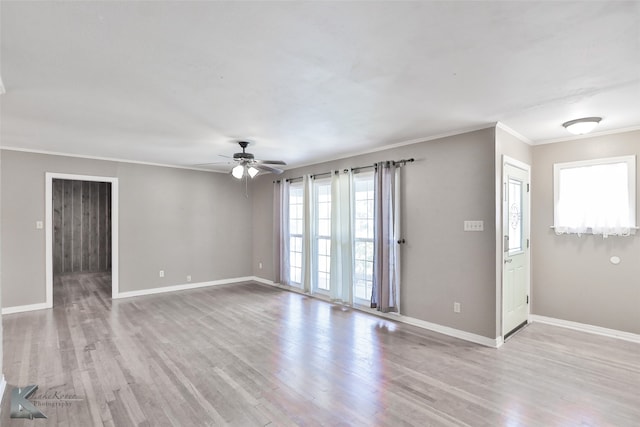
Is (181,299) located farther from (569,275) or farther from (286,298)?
(569,275)

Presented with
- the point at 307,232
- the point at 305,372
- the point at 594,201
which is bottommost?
the point at 305,372

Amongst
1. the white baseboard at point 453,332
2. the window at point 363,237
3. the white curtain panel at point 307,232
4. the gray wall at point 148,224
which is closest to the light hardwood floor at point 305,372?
the white baseboard at point 453,332

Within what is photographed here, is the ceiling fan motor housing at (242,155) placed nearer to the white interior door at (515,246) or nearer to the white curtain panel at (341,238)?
the white curtain panel at (341,238)

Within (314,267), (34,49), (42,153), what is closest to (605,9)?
(34,49)

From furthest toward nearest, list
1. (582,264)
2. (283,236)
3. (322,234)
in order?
(283,236) < (322,234) < (582,264)

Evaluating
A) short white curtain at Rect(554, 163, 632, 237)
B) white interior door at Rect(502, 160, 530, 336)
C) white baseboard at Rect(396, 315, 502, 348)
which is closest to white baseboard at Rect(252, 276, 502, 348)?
white baseboard at Rect(396, 315, 502, 348)

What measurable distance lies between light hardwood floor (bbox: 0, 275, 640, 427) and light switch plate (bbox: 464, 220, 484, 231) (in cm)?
135

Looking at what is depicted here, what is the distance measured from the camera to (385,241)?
4664mm

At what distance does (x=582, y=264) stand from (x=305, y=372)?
3.81 meters

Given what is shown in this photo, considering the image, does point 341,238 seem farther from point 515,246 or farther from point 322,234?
point 515,246

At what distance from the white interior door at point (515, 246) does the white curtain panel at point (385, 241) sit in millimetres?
1337

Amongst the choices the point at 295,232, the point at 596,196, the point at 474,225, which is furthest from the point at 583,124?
the point at 295,232

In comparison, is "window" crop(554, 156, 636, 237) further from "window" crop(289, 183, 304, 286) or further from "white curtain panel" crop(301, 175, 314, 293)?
"window" crop(289, 183, 304, 286)

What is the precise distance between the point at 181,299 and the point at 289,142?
3.51 metres
